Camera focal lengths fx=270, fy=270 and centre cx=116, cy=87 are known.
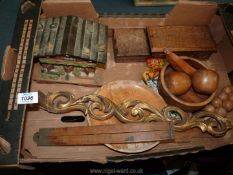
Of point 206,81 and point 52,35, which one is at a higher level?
point 52,35

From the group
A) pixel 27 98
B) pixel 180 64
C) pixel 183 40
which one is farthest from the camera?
pixel 183 40

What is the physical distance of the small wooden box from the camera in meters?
0.94

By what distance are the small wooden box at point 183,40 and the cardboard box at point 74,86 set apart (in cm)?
4

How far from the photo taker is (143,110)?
0.83 m

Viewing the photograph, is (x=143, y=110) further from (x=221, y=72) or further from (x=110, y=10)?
(x=110, y=10)

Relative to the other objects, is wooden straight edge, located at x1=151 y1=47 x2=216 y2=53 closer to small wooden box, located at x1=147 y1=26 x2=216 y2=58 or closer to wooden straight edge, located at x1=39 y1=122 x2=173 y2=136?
small wooden box, located at x1=147 y1=26 x2=216 y2=58

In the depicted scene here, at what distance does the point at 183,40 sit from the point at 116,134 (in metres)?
0.43

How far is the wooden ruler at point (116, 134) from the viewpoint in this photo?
76 cm

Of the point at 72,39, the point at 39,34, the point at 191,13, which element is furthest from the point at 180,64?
the point at 39,34

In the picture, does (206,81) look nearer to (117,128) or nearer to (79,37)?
(117,128)

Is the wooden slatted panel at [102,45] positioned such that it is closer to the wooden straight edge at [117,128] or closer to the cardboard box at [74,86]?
the cardboard box at [74,86]

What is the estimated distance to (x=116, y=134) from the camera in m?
0.77

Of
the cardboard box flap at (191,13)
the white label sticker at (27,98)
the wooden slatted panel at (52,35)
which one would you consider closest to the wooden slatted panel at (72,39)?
the wooden slatted panel at (52,35)

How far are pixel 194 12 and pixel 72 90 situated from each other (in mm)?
521
